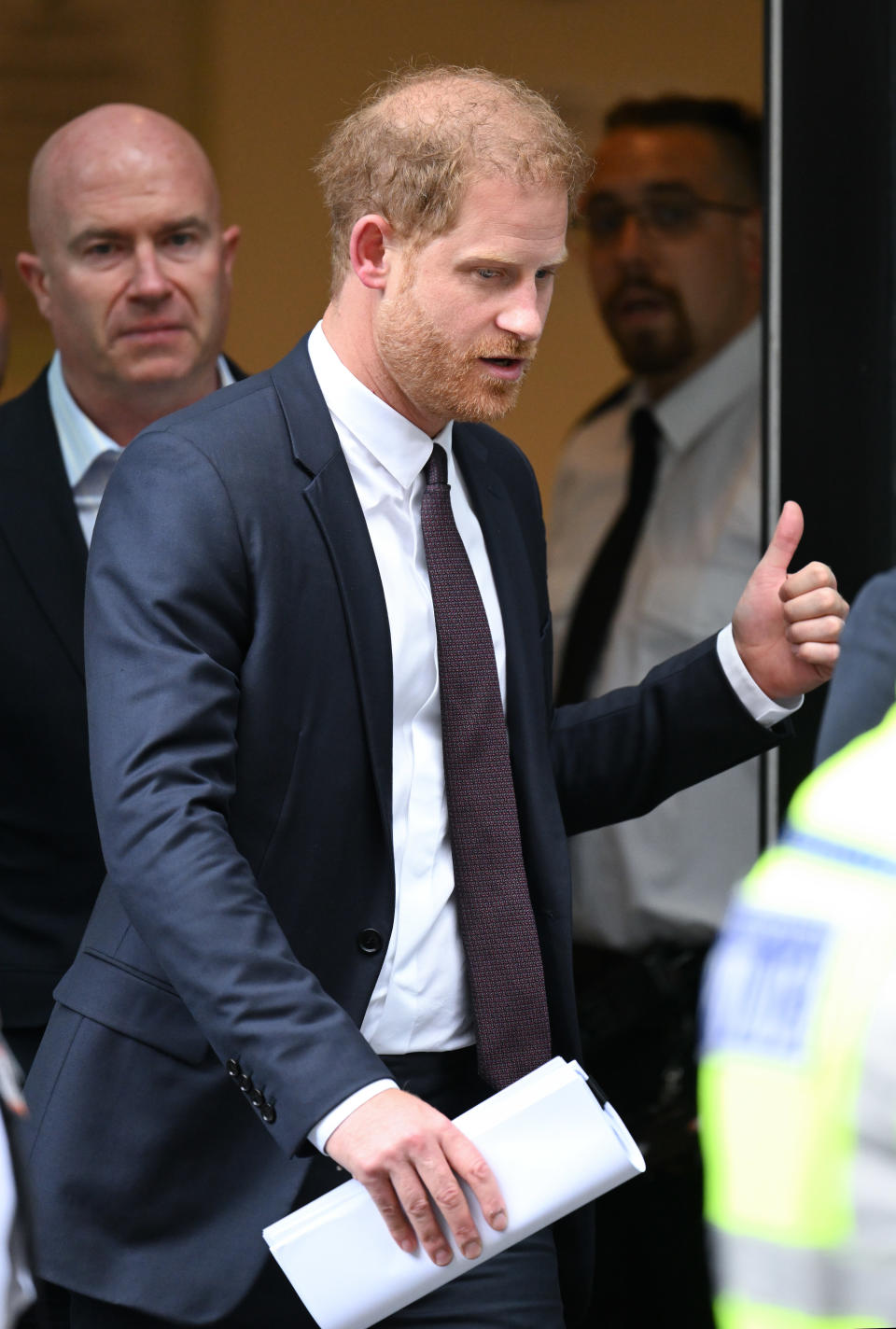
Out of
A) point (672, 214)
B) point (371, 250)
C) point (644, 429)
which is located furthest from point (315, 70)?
point (371, 250)

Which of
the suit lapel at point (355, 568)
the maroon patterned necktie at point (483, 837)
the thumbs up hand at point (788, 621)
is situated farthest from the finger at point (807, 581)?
the suit lapel at point (355, 568)

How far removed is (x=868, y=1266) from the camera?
4.29 ft

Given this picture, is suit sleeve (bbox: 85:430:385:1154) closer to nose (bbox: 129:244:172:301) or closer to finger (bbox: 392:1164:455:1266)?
finger (bbox: 392:1164:455:1266)

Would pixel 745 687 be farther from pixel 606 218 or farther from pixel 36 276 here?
pixel 36 276

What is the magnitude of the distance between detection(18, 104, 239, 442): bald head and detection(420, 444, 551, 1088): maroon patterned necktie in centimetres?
104

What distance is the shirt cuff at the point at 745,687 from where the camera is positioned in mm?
2615

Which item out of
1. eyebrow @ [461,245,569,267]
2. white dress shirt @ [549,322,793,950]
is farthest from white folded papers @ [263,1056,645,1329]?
white dress shirt @ [549,322,793,950]

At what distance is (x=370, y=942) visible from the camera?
2.32 meters

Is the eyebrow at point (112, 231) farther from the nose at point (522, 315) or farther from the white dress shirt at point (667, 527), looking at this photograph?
the nose at point (522, 315)

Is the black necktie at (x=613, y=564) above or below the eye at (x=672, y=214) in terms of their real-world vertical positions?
below

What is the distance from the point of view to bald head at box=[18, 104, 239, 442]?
3.30 meters

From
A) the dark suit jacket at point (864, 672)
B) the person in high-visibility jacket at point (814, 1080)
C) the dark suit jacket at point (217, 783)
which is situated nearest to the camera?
the person in high-visibility jacket at point (814, 1080)

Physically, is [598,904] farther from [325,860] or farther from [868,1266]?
[868,1266]

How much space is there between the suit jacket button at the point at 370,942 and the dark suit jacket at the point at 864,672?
62 cm
